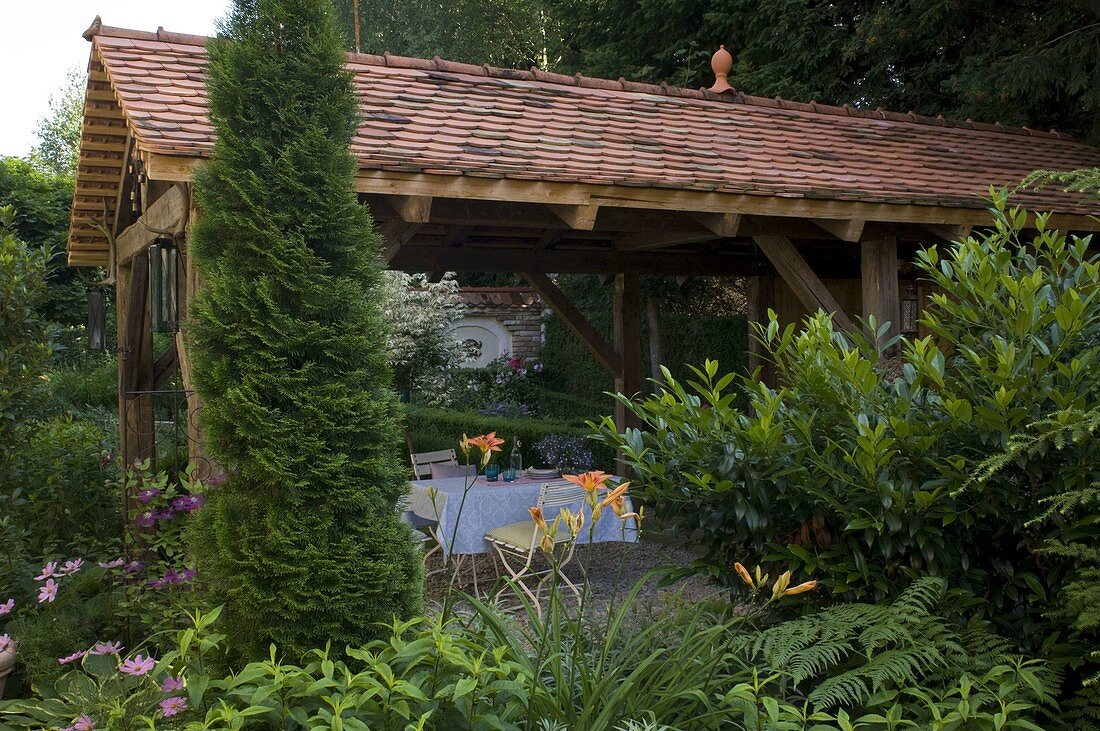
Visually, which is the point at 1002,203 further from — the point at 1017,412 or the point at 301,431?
the point at 301,431

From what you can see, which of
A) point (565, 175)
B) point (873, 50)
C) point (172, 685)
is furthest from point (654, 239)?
point (873, 50)

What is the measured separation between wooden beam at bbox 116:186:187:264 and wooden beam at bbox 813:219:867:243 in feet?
12.6

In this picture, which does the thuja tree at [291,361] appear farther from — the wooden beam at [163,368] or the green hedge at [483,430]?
the green hedge at [483,430]

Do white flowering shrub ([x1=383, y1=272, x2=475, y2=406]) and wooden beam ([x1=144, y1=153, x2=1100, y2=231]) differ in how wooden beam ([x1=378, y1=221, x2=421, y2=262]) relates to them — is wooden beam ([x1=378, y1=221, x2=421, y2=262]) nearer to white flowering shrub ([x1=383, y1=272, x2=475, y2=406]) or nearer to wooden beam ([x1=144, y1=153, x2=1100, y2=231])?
wooden beam ([x1=144, y1=153, x2=1100, y2=231])

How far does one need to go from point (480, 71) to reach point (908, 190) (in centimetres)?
305

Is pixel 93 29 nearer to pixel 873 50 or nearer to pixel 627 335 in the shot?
pixel 627 335

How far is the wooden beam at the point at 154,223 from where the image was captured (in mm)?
4219

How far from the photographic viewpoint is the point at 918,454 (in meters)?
2.67

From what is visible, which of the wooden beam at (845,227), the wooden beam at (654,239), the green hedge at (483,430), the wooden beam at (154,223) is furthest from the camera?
the green hedge at (483,430)

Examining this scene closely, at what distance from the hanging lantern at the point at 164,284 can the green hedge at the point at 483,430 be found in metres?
4.71

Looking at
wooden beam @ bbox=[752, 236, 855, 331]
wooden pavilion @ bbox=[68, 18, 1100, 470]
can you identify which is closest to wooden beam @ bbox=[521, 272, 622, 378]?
wooden pavilion @ bbox=[68, 18, 1100, 470]

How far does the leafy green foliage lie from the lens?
2561 millimetres

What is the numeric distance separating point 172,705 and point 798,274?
4.90 metres

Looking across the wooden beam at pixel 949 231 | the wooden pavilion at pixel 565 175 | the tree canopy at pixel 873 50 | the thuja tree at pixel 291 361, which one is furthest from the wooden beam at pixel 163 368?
the tree canopy at pixel 873 50
